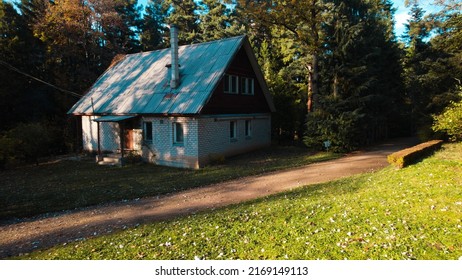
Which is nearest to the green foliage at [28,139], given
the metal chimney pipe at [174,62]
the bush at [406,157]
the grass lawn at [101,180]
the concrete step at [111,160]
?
the grass lawn at [101,180]

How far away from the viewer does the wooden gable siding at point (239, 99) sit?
18.4 m

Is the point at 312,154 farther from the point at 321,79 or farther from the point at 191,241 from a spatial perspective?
the point at 191,241

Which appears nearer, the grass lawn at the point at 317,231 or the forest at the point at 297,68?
the grass lawn at the point at 317,231

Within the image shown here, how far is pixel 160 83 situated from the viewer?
20.2 m

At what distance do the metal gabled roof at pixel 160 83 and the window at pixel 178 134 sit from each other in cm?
114

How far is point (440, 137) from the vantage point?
22.4 meters

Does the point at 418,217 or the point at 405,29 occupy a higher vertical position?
the point at 405,29

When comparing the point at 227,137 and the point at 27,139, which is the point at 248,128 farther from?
the point at 27,139

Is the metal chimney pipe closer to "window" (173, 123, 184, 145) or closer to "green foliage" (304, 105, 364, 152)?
"window" (173, 123, 184, 145)

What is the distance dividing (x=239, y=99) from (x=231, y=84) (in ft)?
4.00

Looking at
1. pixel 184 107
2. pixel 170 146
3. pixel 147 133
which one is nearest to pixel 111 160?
pixel 147 133

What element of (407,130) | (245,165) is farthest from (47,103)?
(407,130)

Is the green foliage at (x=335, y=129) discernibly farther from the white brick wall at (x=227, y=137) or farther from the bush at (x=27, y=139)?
the bush at (x=27, y=139)

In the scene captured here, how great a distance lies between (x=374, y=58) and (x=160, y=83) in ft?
59.4
